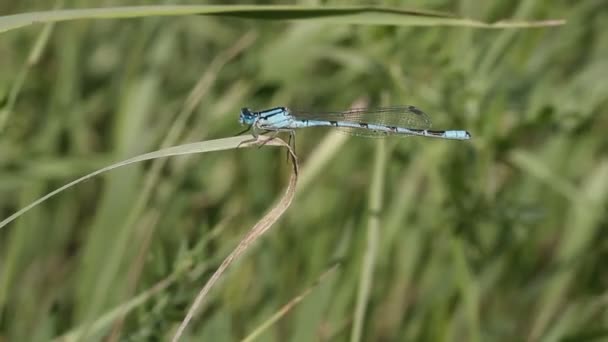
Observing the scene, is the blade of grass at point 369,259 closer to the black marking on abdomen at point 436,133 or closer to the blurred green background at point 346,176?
the blurred green background at point 346,176

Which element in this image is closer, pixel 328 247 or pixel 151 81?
pixel 328 247

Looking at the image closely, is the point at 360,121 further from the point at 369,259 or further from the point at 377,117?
the point at 369,259

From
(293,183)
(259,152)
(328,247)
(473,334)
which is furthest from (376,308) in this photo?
(293,183)

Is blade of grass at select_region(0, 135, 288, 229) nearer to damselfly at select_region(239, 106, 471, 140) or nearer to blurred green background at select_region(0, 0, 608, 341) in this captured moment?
blurred green background at select_region(0, 0, 608, 341)

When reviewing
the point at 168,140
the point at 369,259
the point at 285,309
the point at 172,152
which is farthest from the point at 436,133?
the point at 172,152

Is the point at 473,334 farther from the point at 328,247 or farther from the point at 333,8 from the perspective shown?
the point at 333,8

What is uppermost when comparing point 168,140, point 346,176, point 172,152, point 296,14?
point 346,176

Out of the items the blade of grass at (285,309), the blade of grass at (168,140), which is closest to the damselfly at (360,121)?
the blade of grass at (168,140)
